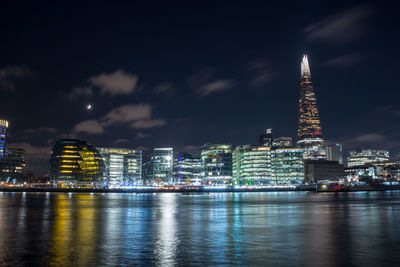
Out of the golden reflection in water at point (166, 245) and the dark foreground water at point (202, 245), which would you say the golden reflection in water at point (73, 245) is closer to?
the dark foreground water at point (202, 245)

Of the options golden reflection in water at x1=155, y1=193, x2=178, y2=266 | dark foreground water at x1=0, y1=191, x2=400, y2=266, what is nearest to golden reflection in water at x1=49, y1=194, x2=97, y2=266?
Answer: dark foreground water at x1=0, y1=191, x2=400, y2=266

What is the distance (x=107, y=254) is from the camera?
22.2 meters

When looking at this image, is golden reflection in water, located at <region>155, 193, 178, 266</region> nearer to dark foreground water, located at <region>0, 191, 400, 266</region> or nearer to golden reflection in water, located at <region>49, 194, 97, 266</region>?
dark foreground water, located at <region>0, 191, 400, 266</region>

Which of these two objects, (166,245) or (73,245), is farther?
(166,245)

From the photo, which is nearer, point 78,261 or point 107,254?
point 78,261

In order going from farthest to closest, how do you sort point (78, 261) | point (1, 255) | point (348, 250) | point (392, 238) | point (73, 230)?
point (73, 230) → point (392, 238) → point (348, 250) → point (1, 255) → point (78, 261)

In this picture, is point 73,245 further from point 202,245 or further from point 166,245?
point 202,245

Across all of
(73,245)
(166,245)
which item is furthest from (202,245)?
(73,245)

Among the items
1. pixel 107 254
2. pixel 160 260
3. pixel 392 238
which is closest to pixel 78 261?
pixel 107 254

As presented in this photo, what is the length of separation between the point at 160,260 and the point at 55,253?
7.29 meters

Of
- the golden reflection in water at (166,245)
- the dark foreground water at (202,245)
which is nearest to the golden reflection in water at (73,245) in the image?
the dark foreground water at (202,245)

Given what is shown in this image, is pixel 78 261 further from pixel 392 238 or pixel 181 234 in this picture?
pixel 392 238

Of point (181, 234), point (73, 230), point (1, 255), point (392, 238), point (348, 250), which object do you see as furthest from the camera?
point (73, 230)

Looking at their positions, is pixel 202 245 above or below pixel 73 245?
below
